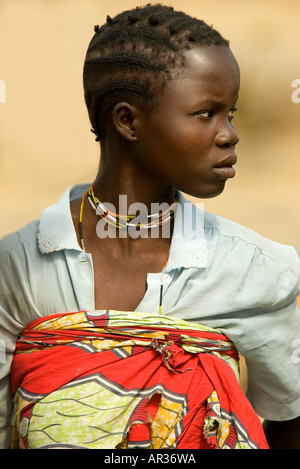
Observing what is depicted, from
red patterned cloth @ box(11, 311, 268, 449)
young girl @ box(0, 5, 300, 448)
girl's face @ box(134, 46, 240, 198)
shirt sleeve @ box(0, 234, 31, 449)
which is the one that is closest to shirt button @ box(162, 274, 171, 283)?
young girl @ box(0, 5, 300, 448)

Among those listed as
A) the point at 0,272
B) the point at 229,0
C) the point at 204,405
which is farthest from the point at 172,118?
the point at 229,0

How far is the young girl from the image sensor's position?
7.23ft

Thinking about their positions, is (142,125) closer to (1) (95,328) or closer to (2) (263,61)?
(1) (95,328)

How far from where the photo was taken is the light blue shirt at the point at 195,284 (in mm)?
2297

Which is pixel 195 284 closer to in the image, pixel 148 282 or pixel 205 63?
pixel 148 282

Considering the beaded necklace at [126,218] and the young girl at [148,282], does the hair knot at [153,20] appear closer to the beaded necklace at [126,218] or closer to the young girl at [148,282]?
the young girl at [148,282]

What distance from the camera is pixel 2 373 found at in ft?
7.63

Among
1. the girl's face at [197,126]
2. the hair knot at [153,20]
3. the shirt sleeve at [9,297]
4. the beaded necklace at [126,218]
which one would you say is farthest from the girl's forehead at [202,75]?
the shirt sleeve at [9,297]

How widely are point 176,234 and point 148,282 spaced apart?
0.19 metres

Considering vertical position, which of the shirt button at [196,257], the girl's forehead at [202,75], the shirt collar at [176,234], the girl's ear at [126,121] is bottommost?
the shirt button at [196,257]

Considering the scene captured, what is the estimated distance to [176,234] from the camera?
2410mm

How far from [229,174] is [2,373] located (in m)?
0.91

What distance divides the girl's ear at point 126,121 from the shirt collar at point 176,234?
0.95 feet

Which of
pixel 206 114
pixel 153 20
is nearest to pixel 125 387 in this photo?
pixel 206 114
